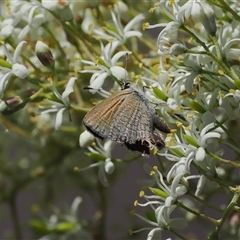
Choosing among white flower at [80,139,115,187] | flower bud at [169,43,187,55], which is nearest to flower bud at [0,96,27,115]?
white flower at [80,139,115,187]

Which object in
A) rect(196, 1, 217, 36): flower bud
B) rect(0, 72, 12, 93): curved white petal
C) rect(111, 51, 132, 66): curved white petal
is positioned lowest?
rect(0, 72, 12, 93): curved white petal

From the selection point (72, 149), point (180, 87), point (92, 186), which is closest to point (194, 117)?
point (180, 87)

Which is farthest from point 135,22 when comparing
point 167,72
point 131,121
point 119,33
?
point 131,121

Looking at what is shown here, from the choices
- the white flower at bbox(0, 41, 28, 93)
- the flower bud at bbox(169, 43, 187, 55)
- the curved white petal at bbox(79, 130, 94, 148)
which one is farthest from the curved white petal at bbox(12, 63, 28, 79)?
the flower bud at bbox(169, 43, 187, 55)

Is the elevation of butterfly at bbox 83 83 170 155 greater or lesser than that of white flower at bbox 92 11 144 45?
lesser

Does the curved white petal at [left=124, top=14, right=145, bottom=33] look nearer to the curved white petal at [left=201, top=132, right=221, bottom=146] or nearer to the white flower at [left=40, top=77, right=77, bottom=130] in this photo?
the white flower at [left=40, top=77, right=77, bottom=130]

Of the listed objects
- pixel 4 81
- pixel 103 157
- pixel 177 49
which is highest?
pixel 177 49

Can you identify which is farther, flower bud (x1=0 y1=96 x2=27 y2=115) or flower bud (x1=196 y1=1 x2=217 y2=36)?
flower bud (x1=0 y1=96 x2=27 y2=115)

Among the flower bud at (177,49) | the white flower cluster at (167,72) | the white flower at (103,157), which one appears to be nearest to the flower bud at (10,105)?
the white flower cluster at (167,72)

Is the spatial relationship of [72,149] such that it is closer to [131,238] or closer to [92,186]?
[92,186]

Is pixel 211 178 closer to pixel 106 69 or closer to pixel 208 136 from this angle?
pixel 208 136
